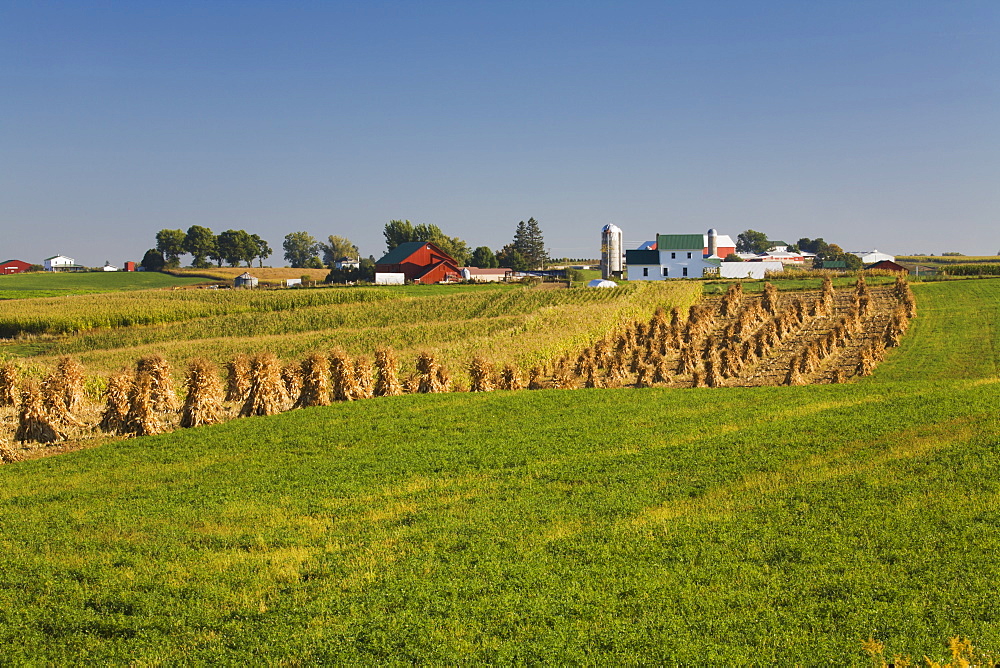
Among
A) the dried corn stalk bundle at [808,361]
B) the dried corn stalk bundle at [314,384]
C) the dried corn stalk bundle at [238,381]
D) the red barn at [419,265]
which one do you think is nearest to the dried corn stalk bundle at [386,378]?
the dried corn stalk bundle at [314,384]

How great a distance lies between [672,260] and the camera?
9500 cm

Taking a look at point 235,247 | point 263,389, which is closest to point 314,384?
point 263,389

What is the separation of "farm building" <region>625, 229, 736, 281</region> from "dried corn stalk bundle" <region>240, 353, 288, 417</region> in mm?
75053

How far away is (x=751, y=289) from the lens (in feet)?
232

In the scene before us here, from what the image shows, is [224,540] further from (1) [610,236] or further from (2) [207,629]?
(1) [610,236]

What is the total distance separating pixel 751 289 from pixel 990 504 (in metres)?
60.8

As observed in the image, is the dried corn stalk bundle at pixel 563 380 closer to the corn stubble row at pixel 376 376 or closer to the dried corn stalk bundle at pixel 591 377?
the corn stubble row at pixel 376 376

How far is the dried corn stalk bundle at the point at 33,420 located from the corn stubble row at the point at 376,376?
0.03m

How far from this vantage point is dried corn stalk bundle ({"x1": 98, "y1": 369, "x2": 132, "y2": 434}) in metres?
21.9

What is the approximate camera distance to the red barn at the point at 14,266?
15976cm

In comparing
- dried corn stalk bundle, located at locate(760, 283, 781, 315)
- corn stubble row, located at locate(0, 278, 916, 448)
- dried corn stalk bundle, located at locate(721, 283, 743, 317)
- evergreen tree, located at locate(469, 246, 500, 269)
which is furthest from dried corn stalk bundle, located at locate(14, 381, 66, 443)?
evergreen tree, located at locate(469, 246, 500, 269)

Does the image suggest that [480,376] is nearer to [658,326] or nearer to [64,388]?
[64,388]

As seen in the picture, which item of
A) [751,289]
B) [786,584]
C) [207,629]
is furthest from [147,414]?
[751,289]

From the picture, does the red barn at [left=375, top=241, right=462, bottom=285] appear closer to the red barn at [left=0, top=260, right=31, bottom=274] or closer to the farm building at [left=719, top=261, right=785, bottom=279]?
the farm building at [left=719, top=261, right=785, bottom=279]
